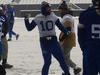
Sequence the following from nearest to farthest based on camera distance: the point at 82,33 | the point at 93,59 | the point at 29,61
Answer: the point at 93,59 < the point at 82,33 < the point at 29,61

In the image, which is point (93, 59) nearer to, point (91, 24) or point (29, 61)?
point (91, 24)

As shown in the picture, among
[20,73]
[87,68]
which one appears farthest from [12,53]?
[87,68]

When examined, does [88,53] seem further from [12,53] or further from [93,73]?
[12,53]

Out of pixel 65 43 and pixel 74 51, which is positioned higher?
pixel 65 43

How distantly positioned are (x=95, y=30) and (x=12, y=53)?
18.4 ft

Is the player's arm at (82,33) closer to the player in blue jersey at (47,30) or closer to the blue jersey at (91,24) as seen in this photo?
the blue jersey at (91,24)

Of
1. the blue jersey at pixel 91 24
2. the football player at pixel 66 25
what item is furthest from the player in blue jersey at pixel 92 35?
the football player at pixel 66 25

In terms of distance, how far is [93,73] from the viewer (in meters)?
3.47

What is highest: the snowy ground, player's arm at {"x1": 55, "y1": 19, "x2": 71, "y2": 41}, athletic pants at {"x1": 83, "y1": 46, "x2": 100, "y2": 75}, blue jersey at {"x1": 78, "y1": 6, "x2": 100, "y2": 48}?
blue jersey at {"x1": 78, "y1": 6, "x2": 100, "y2": 48}

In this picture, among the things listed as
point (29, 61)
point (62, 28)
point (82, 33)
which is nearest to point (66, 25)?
point (62, 28)

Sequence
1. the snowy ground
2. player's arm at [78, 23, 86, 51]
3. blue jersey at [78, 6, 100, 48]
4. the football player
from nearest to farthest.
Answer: blue jersey at [78, 6, 100, 48]
player's arm at [78, 23, 86, 51]
the football player
the snowy ground

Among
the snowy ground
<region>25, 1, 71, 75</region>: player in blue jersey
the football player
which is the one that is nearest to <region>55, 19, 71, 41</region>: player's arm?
<region>25, 1, 71, 75</region>: player in blue jersey

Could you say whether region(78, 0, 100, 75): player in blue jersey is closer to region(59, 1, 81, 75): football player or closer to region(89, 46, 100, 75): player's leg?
region(89, 46, 100, 75): player's leg

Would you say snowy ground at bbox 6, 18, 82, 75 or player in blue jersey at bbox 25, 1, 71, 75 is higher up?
player in blue jersey at bbox 25, 1, 71, 75
